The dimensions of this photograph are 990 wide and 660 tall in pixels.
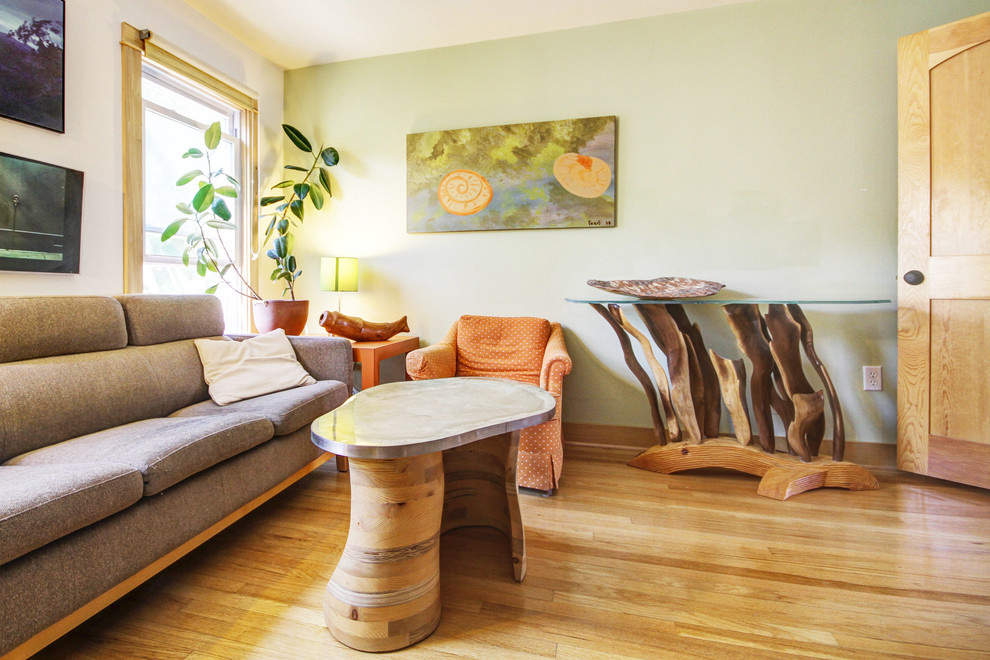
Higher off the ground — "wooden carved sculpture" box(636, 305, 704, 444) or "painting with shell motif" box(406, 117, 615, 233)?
A: "painting with shell motif" box(406, 117, 615, 233)

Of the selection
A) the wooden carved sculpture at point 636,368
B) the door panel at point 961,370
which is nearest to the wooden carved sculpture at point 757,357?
the wooden carved sculpture at point 636,368

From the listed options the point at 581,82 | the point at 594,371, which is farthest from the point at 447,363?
the point at 581,82

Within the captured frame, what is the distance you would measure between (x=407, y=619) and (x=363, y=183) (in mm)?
2688

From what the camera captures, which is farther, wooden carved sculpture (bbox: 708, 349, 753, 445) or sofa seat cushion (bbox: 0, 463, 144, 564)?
wooden carved sculpture (bbox: 708, 349, 753, 445)

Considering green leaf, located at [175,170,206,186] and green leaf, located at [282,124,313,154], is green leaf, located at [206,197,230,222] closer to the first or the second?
green leaf, located at [175,170,206,186]

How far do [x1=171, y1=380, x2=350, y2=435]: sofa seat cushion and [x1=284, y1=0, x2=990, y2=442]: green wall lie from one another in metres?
1.03

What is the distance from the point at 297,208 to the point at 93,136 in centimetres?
104

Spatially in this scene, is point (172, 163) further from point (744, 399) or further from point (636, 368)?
point (744, 399)

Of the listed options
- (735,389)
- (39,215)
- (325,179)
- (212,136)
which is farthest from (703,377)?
(39,215)

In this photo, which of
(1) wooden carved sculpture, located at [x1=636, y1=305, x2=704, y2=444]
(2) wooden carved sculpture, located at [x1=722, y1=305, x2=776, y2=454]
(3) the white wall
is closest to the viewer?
(3) the white wall

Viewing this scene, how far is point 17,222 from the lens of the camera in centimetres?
184

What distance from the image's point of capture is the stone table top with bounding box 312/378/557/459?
3.75ft

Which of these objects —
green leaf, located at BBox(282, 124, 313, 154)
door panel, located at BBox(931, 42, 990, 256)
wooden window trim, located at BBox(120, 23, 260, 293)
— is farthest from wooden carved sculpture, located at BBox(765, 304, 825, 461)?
wooden window trim, located at BBox(120, 23, 260, 293)

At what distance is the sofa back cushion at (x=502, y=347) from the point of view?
2.60m
